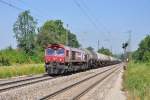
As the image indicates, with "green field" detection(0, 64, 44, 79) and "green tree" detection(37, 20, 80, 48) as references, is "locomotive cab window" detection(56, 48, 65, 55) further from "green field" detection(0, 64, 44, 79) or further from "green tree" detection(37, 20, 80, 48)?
"green tree" detection(37, 20, 80, 48)

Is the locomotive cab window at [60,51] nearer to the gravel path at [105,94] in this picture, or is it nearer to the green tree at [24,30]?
the gravel path at [105,94]

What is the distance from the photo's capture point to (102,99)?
21.1 metres

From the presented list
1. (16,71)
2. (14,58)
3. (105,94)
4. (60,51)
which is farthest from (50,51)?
(14,58)

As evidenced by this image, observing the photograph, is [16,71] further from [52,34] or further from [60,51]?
[52,34]

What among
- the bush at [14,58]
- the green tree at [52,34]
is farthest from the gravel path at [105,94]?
the green tree at [52,34]

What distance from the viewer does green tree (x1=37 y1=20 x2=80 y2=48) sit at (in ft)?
386

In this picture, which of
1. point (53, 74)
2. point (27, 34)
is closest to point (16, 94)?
point (53, 74)

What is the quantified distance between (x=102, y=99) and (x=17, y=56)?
45.2m

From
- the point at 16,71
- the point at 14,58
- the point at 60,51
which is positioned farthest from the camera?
the point at 14,58

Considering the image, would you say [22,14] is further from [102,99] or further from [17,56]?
[102,99]

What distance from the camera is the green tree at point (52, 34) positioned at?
11775cm

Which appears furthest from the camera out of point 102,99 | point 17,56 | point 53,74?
point 17,56

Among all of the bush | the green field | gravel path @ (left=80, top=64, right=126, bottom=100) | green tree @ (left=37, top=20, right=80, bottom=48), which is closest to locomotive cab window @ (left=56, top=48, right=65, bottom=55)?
the green field

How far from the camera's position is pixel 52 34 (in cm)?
12181
